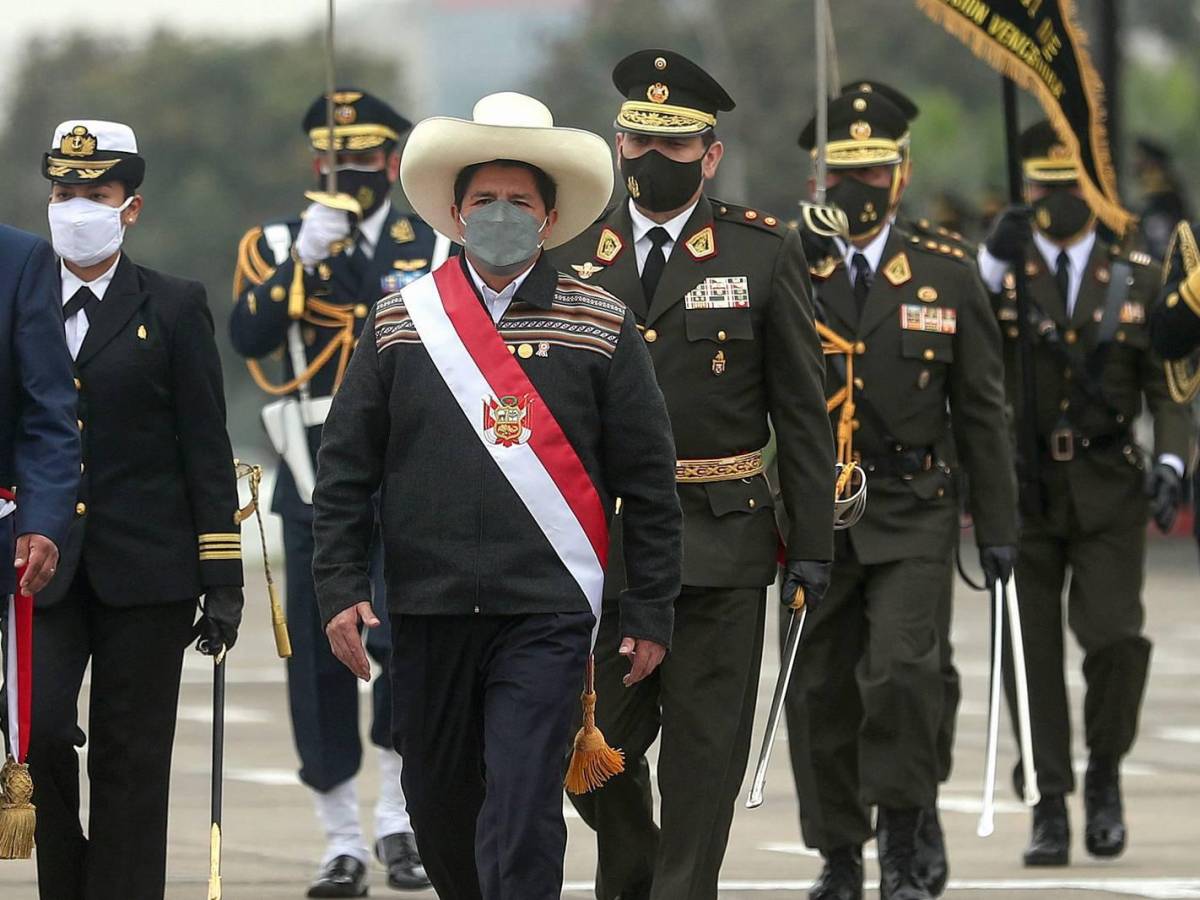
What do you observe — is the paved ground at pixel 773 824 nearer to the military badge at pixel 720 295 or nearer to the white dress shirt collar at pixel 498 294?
the military badge at pixel 720 295

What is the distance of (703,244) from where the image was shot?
8.03 meters

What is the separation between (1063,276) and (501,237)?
4.42 meters

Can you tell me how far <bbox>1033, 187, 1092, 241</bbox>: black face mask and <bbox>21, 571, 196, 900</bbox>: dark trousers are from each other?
4.38 m

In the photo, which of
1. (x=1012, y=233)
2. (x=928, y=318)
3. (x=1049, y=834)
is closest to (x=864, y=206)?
(x=928, y=318)

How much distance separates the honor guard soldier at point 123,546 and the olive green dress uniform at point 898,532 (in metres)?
2.28

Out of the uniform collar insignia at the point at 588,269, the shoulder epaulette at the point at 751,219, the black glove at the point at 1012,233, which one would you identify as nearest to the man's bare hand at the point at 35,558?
the uniform collar insignia at the point at 588,269

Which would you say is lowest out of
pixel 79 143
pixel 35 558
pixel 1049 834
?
pixel 1049 834

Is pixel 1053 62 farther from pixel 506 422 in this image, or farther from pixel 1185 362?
pixel 506 422

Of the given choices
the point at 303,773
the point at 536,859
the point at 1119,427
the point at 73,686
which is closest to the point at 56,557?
the point at 73,686

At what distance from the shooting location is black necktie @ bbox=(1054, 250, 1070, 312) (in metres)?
10.9

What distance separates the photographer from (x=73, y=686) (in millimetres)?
7629

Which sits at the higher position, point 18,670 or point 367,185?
point 367,185

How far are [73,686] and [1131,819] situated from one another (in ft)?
17.4

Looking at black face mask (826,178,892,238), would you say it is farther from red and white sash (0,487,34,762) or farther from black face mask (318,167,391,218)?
red and white sash (0,487,34,762)
